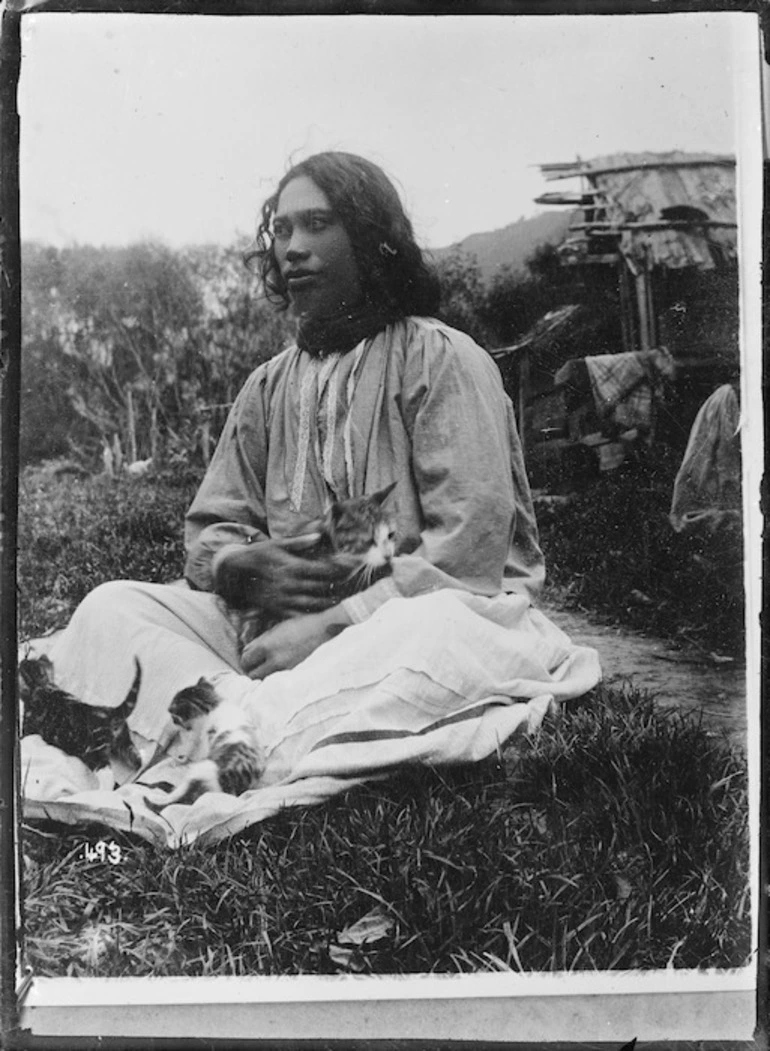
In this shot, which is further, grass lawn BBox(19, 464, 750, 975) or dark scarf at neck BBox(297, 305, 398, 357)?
dark scarf at neck BBox(297, 305, 398, 357)

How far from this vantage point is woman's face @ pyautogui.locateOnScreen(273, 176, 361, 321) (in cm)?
228

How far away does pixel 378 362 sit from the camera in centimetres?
231

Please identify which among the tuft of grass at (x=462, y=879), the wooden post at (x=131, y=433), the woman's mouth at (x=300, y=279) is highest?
the woman's mouth at (x=300, y=279)

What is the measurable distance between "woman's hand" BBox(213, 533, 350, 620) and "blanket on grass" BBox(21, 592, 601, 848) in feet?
0.41

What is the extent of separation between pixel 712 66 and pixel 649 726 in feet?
5.26

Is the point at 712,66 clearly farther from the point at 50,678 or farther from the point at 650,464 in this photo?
the point at 50,678

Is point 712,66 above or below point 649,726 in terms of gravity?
above

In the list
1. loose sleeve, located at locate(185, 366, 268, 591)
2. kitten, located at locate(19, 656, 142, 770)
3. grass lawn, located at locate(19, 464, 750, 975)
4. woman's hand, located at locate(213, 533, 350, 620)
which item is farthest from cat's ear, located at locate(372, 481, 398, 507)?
kitten, located at locate(19, 656, 142, 770)

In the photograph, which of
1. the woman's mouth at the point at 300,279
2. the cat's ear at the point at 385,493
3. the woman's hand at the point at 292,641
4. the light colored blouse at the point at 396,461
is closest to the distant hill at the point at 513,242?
the light colored blouse at the point at 396,461

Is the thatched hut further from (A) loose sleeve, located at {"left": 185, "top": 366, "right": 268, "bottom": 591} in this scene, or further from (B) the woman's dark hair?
(A) loose sleeve, located at {"left": 185, "top": 366, "right": 268, "bottom": 591}

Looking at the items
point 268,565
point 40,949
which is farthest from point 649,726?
point 40,949

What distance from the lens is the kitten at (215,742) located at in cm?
221

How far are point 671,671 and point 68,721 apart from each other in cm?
146

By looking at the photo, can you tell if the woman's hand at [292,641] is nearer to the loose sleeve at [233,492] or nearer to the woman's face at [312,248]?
the loose sleeve at [233,492]
